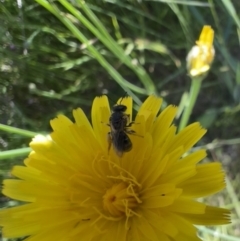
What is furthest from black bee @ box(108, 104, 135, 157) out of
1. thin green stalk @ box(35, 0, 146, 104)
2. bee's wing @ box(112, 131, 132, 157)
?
thin green stalk @ box(35, 0, 146, 104)

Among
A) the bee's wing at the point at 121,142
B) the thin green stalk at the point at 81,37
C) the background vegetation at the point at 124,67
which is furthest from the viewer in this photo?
the background vegetation at the point at 124,67

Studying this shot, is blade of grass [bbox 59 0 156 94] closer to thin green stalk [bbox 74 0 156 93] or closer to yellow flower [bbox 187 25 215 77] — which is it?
thin green stalk [bbox 74 0 156 93]

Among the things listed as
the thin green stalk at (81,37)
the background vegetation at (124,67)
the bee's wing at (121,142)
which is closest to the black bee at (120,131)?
the bee's wing at (121,142)

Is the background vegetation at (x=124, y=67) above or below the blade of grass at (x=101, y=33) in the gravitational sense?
above

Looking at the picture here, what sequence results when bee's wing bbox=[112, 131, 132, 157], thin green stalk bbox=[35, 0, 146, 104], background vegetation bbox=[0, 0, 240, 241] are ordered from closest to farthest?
bee's wing bbox=[112, 131, 132, 157], thin green stalk bbox=[35, 0, 146, 104], background vegetation bbox=[0, 0, 240, 241]

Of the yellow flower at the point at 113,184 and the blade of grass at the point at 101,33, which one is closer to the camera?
the yellow flower at the point at 113,184

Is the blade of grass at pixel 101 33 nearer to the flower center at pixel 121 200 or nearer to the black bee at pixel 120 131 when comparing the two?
the black bee at pixel 120 131

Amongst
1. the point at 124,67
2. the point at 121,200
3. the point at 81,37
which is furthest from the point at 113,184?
the point at 124,67

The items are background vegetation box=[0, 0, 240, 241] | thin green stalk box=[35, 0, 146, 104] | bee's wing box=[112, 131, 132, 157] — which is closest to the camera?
bee's wing box=[112, 131, 132, 157]
